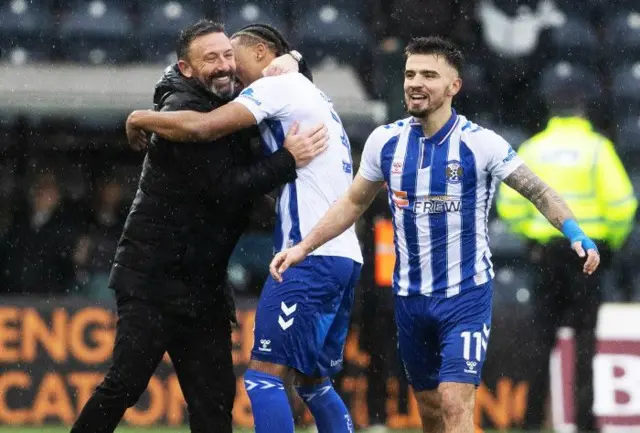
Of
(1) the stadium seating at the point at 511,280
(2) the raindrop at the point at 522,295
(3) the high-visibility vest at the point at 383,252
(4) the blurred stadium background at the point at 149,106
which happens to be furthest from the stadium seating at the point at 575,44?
(3) the high-visibility vest at the point at 383,252

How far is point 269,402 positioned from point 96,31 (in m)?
5.07

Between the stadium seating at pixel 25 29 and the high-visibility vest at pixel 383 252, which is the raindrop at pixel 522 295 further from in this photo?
the stadium seating at pixel 25 29

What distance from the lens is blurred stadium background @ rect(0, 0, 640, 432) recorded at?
30.0 feet

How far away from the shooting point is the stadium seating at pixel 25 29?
34.7ft

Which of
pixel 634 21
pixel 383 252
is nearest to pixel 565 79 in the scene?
pixel 634 21

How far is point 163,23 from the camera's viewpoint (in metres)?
10.8

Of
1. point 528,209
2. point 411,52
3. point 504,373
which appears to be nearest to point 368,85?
point 528,209

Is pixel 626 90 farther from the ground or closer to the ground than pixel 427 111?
farther from the ground

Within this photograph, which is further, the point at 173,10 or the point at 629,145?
the point at 629,145

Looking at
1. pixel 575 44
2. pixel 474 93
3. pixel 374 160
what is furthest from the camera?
pixel 575 44

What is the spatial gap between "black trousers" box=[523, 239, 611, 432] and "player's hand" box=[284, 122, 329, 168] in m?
2.90

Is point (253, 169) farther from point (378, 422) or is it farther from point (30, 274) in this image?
point (30, 274)

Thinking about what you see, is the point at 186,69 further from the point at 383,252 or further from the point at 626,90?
the point at 626,90

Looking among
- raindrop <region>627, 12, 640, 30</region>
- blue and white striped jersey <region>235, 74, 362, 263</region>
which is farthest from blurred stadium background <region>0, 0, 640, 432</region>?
blue and white striped jersey <region>235, 74, 362, 263</region>
